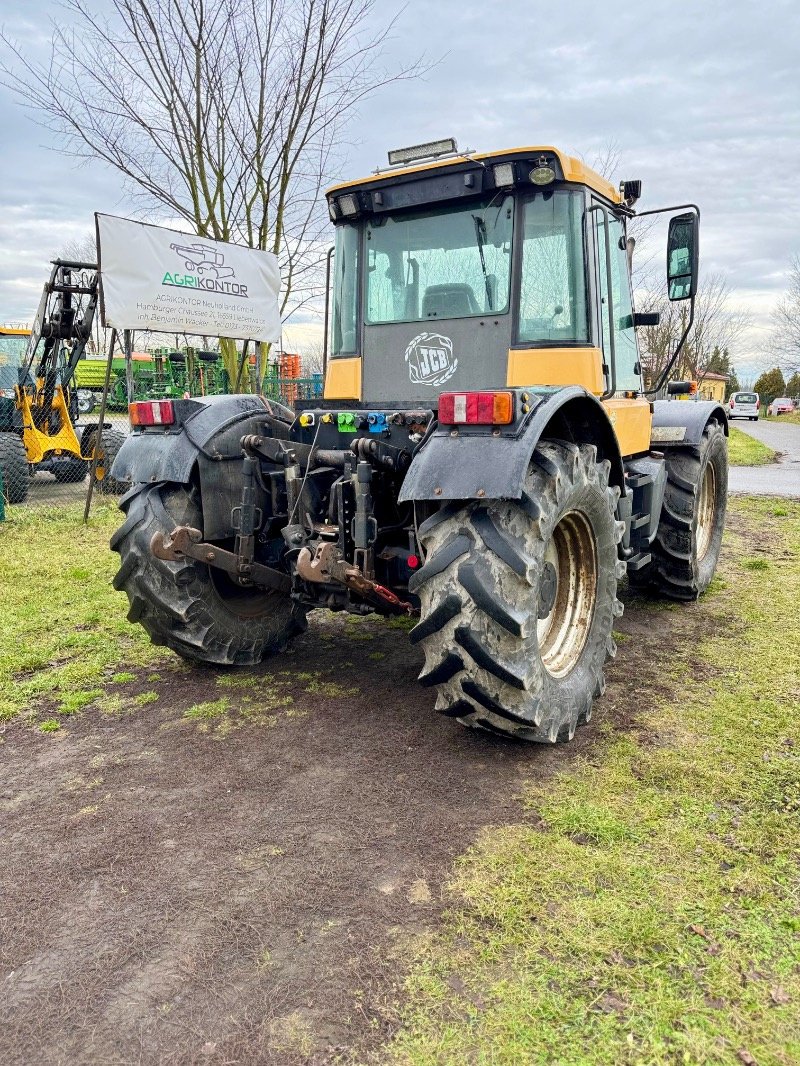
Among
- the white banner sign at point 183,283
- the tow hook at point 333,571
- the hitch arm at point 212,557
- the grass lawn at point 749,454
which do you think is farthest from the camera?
the grass lawn at point 749,454

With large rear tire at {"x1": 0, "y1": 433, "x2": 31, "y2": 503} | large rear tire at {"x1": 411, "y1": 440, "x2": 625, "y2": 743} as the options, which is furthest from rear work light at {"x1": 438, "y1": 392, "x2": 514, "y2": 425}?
large rear tire at {"x1": 0, "y1": 433, "x2": 31, "y2": 503}

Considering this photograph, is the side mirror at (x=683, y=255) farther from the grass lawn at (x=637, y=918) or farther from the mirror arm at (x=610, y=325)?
the grass lawn at (x=637, y=918)

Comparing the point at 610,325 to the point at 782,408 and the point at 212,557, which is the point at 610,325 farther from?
the point at 782,408

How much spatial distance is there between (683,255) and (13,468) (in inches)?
379

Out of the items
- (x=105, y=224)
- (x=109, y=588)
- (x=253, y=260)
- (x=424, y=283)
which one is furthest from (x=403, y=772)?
(x=253, y=260)

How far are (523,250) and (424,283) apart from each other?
22.5 inches

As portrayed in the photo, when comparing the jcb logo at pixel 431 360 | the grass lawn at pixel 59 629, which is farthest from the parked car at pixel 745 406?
the jcb logo at pixel 431 360

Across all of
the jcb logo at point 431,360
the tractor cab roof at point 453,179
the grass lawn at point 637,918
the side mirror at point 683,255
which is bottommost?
the grass lawn at point 637,918

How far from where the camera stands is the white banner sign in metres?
8.41

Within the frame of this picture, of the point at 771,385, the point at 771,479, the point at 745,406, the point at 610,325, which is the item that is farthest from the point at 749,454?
the point at 771,385

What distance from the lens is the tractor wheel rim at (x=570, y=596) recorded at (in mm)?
3779

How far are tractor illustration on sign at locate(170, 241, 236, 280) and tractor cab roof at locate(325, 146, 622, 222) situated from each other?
5.21 metres

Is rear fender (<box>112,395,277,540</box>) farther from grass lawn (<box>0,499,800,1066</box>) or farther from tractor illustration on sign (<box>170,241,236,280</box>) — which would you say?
tractor illustration on sign (<box>170,241,236,280</box>)

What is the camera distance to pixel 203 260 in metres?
9.35
